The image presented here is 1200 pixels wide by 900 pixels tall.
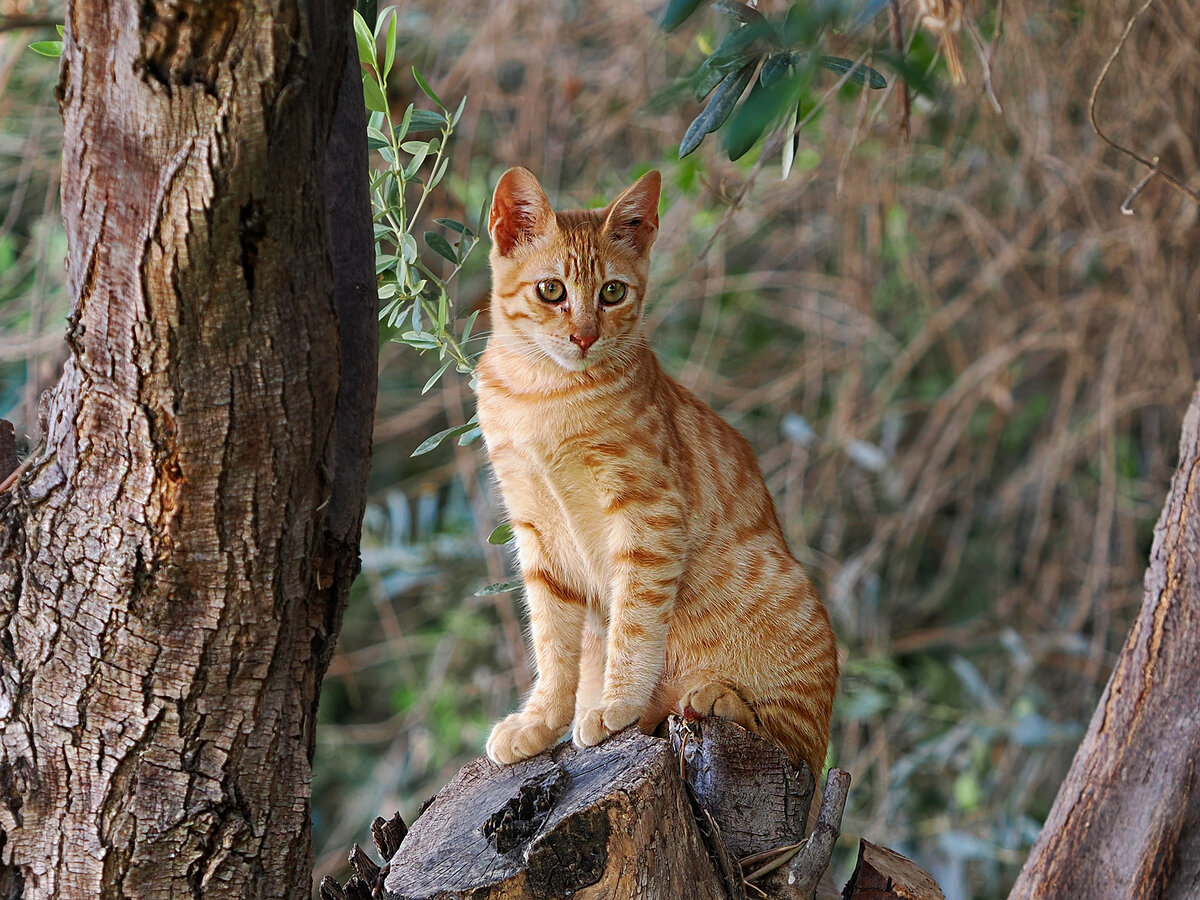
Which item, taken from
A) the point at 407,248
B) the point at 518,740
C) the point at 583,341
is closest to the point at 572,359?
the point at 583,341

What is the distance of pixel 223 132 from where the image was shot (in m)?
0.84

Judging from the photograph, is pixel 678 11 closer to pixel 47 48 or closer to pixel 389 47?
pixel 389 47

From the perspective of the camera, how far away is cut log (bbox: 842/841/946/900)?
1.27 metres

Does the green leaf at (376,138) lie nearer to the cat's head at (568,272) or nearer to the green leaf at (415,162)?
the green leaf at (415,162)

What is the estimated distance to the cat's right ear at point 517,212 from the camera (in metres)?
1.63

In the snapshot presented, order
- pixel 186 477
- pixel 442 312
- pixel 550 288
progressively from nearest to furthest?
1. pixel 186 477
2. pixel 442 312
3. pixel 550 288

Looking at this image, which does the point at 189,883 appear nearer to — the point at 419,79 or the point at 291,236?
the point at 291,236

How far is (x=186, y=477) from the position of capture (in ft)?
3.14

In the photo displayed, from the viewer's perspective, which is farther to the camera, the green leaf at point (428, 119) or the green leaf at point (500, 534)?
the green leaf at point (500, 534)

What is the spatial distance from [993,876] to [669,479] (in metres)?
1.91

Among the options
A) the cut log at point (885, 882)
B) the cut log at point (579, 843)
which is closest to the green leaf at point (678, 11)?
the cut log at point (579, 843)

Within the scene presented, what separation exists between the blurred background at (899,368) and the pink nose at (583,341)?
43.9 inches

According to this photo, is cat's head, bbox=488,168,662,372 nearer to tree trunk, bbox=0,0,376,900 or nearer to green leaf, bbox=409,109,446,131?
green leaf, bbox=409,109,446,131

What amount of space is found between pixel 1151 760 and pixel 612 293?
3.38 ft
